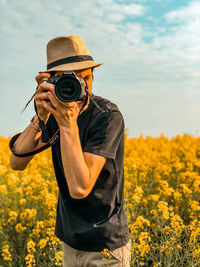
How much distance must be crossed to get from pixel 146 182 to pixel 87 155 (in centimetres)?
340

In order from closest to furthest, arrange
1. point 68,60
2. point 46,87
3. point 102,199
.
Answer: point 46,87, point 102,199, point 68,60

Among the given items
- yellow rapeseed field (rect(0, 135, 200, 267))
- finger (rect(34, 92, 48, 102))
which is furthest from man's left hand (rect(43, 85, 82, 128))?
yellow rapeseed field (rect(0, 135, 200, 267))

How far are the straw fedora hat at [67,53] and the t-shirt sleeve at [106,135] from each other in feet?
0.97

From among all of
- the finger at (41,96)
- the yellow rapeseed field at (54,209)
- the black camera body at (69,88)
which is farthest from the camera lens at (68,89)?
the yellow rapeseed field at (54,209)

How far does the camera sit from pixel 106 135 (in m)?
1.40

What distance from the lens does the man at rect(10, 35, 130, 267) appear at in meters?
1.27

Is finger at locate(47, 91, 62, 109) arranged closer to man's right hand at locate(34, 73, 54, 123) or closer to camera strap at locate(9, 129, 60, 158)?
man's right hand at locate(34, 73, 54, 123)

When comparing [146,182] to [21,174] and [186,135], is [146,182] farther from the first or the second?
[186,135]

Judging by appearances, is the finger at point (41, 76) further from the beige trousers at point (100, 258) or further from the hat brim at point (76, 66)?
the beige trousers at point (100, 258)

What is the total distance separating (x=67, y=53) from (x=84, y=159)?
1.97 ft

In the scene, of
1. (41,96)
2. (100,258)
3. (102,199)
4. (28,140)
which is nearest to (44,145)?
(28,140)

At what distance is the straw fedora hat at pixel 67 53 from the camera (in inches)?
62.3

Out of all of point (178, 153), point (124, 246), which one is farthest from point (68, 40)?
point (178, 153)

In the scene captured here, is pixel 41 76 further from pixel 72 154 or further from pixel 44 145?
pixel 72 154
